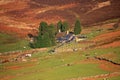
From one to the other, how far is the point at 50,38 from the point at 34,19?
35.9 metres

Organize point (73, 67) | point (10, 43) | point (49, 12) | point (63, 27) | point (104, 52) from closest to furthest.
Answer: point (73, 67) < point (104, 52) < point (10, 43) < point (63, 27) < point (49, 12)

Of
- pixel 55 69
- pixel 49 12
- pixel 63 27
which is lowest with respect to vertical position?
pixel 63 27

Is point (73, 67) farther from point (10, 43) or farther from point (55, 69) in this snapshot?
point (10, 43)

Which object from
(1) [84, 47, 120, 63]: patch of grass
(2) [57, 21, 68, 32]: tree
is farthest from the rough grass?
(2) [57, 21, 68, 32]: tree

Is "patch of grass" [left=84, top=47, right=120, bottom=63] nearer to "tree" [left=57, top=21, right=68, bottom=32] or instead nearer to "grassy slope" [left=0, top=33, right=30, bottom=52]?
"grassy slope" [left=0, top=33, right=30, bottom=52]

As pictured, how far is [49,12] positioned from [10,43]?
32.2 m

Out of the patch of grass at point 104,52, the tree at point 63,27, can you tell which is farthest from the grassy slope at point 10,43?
the patch of grass at point 104,52

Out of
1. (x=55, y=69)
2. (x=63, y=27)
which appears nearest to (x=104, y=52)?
(x=55, y=69)

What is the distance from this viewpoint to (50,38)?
61.9m

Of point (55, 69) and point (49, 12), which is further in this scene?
point (49, 12)

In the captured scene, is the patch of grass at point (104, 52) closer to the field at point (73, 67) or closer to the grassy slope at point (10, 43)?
the field at point (73, 67)

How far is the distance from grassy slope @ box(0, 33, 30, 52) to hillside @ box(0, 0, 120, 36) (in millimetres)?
5905

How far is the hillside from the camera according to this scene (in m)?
91.1

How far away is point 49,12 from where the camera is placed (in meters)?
101
